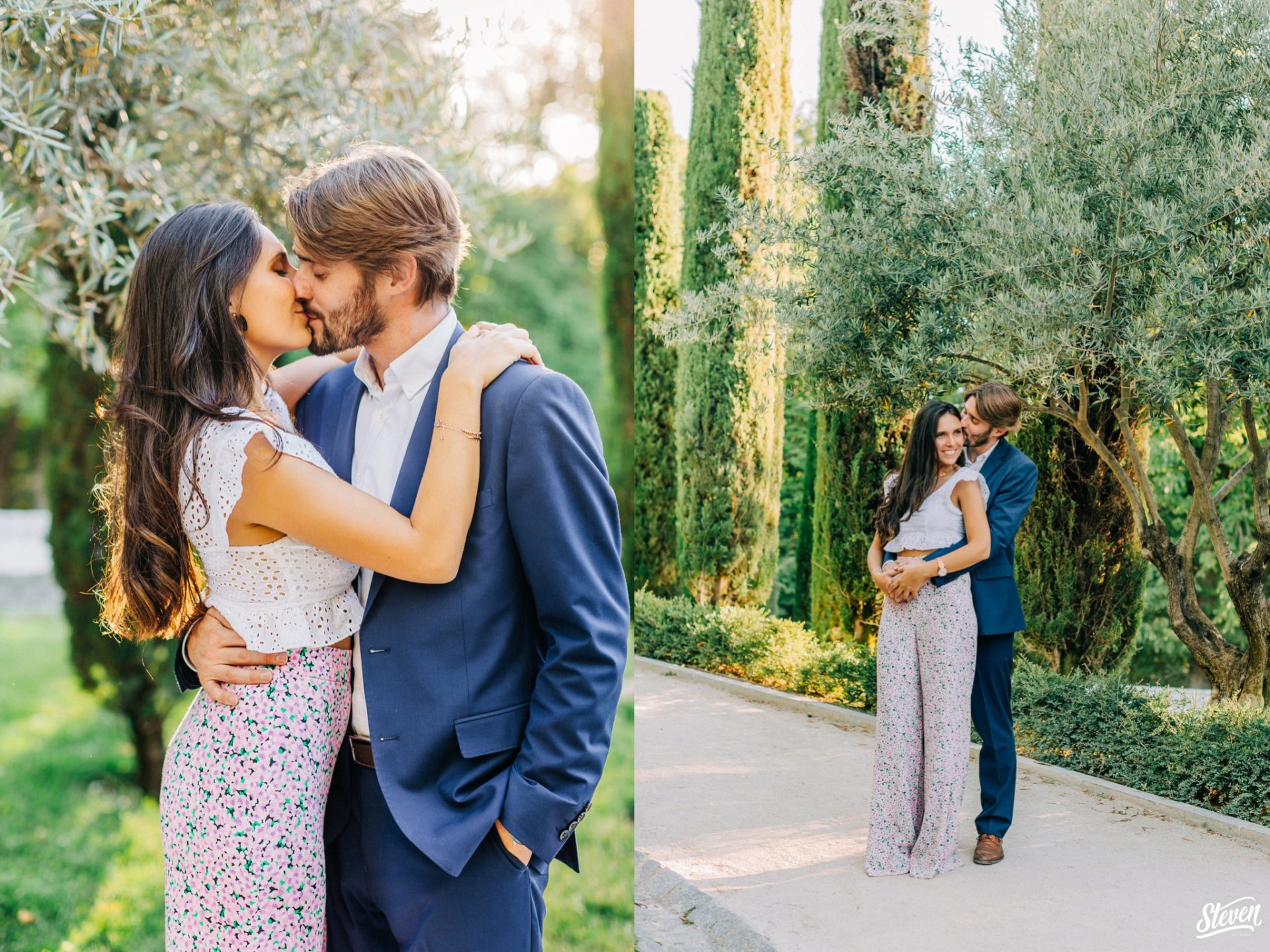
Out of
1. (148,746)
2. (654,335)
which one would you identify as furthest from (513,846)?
(148,746)

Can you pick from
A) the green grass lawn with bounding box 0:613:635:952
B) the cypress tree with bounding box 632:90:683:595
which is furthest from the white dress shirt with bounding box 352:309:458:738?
the green grass lawn with bounding box 0:613:635:952

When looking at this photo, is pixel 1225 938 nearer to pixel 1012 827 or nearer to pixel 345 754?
pixel 1012 827

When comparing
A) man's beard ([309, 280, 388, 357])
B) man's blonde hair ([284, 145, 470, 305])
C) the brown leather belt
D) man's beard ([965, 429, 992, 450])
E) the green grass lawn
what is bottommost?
the green grass lawn

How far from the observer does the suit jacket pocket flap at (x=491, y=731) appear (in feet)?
4.18

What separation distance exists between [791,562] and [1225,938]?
1.80 metres

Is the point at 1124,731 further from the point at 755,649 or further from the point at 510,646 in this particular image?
the point at 510,646

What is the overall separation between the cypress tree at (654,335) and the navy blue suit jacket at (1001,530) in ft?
5.01

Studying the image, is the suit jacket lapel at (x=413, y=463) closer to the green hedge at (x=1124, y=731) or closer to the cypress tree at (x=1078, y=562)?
the cypress tree at (x=1078, y=562)

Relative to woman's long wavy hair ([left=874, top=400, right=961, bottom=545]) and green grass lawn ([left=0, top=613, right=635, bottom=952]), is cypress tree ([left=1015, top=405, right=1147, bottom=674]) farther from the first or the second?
green grass lawn ([left=0, top=613, right=635, bottom=952])

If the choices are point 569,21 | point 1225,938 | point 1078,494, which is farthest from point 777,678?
point 569,21

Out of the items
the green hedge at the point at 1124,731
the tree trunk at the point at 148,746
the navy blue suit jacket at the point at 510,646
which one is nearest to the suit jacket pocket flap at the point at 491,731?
the navy blue suit jacket at the point at 510,646

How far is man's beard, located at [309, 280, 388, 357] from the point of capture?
136cm

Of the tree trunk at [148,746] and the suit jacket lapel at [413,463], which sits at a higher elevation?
the suit jacket lapel at [413,463]

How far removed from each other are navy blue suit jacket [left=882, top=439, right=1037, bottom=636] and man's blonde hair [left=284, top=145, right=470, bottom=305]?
2165mm
